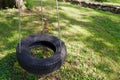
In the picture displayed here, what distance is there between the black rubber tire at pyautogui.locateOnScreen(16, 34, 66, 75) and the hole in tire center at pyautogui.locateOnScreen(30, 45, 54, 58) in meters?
0.52

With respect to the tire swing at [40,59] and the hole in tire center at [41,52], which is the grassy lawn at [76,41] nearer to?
the hole in tire center at [41,52]

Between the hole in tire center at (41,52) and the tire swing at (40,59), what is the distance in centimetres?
50

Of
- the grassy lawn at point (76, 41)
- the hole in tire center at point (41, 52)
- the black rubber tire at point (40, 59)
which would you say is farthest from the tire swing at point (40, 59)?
the grassy lawn at point (76, 41)

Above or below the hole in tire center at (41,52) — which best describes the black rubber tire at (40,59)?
above

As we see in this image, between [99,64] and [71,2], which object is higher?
[71,2]

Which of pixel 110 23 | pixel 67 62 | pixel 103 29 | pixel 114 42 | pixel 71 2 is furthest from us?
pixel 71 2

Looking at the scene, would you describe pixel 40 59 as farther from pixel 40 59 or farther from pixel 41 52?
pixel 41 52

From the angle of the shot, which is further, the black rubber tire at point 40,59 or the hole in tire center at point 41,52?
the hole in tire center at point 41,52

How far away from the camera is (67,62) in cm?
800

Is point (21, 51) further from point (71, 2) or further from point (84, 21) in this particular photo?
point (71, 2)

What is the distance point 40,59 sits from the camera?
22.0 feet

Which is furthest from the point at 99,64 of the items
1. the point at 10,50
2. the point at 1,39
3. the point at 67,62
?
the point at 1,39

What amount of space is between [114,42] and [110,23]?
181 centimetres

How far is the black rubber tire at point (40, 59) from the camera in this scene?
258 inches
